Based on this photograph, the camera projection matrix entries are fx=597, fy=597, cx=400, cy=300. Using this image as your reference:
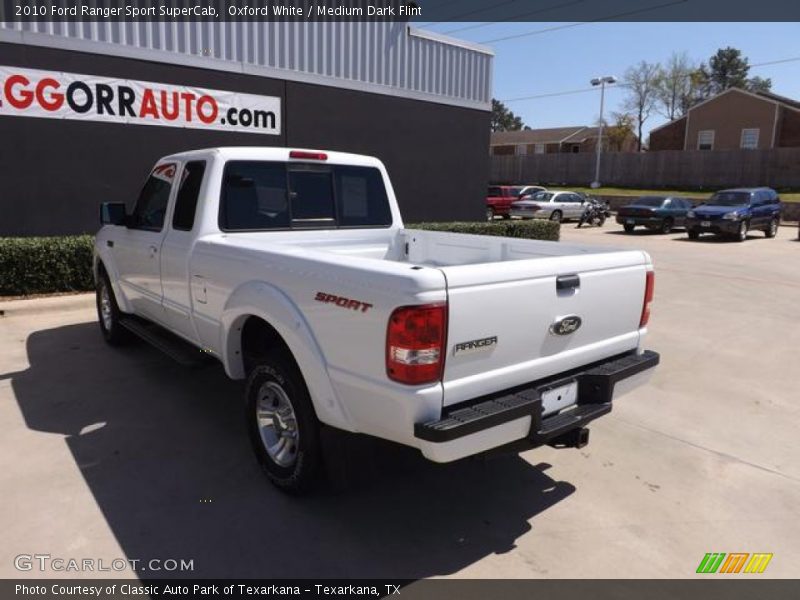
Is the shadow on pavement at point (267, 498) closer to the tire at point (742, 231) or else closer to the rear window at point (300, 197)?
the rear window at point (300, 197)

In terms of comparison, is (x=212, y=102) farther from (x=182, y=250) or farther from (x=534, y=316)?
(x=534, y=316)

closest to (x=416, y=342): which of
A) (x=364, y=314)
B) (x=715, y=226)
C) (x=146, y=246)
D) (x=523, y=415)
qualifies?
(x=364, y=314)

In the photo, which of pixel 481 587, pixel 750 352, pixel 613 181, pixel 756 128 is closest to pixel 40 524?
pixel 481 587

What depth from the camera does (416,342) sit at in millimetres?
2631

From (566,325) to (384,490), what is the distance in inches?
60.2

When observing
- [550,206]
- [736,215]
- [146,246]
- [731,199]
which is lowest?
[146,246]

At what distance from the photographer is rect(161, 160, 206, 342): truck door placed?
442 centimetres

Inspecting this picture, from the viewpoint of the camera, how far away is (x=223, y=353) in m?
3.98

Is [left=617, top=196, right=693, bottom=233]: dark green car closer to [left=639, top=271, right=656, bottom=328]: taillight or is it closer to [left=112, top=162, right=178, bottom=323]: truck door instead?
[left=639, top=271, right=656, bottom=328]: taillight

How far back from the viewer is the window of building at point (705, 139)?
48.2 meters

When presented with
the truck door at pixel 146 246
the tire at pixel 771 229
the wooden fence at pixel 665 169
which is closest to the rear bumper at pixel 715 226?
the tire at pixel 771 229

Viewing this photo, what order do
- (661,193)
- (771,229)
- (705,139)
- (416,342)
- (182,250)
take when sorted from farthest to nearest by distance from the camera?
(705,139), (661,193), (771,229), (182,250), (416,342)

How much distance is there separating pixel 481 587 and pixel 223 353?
86.0 inches

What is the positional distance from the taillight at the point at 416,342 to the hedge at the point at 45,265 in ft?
Answer: 27.3
